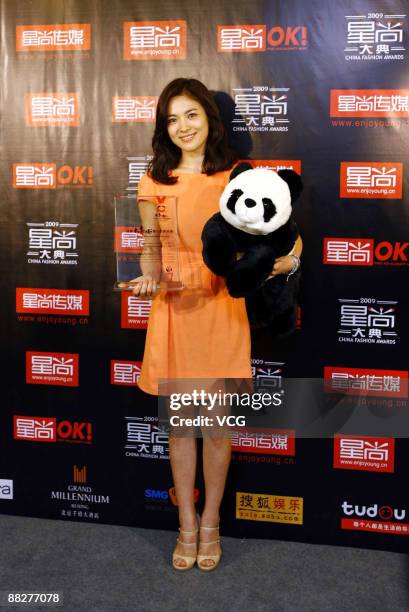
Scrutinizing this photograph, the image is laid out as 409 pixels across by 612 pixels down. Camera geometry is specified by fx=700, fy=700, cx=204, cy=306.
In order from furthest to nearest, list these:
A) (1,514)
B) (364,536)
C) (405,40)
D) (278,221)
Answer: (1,514), (364,536), (405,40), (278,221)

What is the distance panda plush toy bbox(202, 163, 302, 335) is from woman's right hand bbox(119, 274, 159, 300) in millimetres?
211

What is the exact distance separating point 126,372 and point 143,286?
589mm

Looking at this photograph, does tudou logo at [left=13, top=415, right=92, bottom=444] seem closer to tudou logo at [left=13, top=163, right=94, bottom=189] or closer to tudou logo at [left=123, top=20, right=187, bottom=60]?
tudou logo at [left=13, top=163, right=94, bottom=189]

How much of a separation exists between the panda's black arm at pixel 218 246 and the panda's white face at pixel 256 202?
1.6 inches

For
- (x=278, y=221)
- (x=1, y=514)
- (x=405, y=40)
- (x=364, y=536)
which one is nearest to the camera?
(x=278, y=221)

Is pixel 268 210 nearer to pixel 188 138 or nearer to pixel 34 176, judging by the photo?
pixel 188 138

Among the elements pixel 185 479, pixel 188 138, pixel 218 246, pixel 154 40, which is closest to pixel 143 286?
pixel 218 246

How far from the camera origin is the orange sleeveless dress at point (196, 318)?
2295 millimetres

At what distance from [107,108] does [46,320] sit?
0.84 metres

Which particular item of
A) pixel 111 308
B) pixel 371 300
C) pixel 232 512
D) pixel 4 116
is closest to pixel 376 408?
pixel 371 300

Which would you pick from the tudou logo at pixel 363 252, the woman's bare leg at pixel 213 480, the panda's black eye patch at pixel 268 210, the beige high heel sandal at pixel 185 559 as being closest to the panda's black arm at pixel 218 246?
the panda's black eye patch at pixel 268 210

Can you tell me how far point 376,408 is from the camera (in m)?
2.54

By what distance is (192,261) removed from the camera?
2303mm

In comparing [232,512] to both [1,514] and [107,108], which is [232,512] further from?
[107,108]
